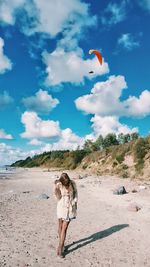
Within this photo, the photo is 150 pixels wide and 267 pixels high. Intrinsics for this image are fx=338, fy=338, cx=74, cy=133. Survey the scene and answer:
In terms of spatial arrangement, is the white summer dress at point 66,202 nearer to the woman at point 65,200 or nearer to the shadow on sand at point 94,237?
the woman at point 65,200

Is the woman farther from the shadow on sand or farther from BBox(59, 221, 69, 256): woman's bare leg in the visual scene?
the shadow on sand

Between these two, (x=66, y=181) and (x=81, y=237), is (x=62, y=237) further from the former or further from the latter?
(x=81, y=237)

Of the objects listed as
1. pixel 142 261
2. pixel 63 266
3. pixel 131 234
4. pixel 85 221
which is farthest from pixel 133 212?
pixel 63 266

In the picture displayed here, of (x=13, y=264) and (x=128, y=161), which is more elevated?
(x=128, y=161)

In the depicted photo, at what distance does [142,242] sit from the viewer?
475 inches

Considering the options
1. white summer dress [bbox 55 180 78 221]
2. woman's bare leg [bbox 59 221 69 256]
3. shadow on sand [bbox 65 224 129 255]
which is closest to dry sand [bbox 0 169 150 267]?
shadow on sand [bbox 65 224 129 255]

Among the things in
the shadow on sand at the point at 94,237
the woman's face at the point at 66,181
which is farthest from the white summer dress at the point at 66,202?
the shadow on sand at the point at 94,237

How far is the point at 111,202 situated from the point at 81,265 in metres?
12.5

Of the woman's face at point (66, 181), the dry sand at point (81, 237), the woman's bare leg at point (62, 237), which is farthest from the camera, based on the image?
the woman's face at point (66, 181)

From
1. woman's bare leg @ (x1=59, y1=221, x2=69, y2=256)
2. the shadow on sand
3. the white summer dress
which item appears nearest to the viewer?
woman's bare leg @ (x1=59, y1=221, x2=69, y2=256)

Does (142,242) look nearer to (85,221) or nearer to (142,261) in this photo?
(142,261)

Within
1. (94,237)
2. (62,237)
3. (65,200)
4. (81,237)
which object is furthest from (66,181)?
(94,237)

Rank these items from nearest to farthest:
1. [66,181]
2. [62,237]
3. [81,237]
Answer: [62,237]
[66,181]
[81,237]

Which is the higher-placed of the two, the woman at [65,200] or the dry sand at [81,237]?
the woman at [65,200]
